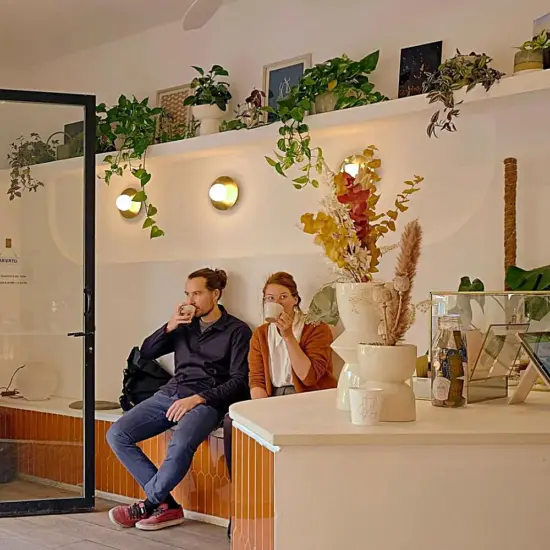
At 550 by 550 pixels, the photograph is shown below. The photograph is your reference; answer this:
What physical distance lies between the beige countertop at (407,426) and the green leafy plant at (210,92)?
2.87 metres

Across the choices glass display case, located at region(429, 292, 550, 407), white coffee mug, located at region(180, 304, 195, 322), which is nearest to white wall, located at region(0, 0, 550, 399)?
white coffee mug, located at region(180, 304, 195, 322)

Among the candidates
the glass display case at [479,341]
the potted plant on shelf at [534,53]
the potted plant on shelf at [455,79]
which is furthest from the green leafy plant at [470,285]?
the glass display case at [479,341]

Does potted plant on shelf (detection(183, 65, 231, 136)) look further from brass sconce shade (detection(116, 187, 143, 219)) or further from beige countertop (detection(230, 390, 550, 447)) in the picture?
beige countertop (detection(230, 390, 550, 447))

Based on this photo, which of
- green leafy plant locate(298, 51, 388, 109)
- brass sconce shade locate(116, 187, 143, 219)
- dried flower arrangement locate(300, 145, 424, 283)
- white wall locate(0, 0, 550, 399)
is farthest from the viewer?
brass sconce shade locate(116, 187, 143, 219)

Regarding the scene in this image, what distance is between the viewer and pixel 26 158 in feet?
15.2

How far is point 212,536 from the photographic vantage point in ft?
13.2

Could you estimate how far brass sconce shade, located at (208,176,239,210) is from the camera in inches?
189

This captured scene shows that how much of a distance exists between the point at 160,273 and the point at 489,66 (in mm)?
2314

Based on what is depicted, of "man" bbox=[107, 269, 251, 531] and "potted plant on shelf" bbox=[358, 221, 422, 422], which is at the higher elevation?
"potted plant on shelf" bbox=[358, 221, 422, 422]

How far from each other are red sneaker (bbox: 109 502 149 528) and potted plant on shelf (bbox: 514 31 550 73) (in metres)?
2.65

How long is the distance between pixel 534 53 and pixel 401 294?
192 centimetres

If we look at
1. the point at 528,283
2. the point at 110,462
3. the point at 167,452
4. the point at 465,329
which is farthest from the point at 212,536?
the point at 465,329

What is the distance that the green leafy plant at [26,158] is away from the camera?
4590 mm

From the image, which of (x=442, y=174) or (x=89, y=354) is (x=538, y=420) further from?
(x=89, y=354)
